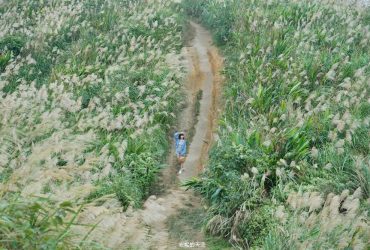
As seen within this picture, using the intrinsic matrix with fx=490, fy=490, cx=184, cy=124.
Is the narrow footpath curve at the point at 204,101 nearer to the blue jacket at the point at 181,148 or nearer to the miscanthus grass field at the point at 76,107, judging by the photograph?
the blue jacket at the point at 181,148

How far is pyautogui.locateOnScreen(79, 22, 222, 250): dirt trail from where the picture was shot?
173 inches

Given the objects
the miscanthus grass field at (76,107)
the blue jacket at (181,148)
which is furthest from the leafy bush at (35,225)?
the blue jacket at (181,148)

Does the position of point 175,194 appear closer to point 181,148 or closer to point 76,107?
point 181,148

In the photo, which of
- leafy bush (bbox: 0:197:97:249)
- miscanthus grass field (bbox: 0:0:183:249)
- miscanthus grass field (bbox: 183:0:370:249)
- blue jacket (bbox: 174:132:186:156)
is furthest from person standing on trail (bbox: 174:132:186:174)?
leafy bush (bbox: 0:197:97:249)

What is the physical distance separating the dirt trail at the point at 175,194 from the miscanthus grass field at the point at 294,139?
2.58 feet

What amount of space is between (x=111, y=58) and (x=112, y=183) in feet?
22.7

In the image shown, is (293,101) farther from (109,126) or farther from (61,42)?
(61,42)

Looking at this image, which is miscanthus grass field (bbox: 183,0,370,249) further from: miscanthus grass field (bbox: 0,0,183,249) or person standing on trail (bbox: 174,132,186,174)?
miscanthus grass field (bbox: 0,0,183,249)

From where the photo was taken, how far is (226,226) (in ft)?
27.0

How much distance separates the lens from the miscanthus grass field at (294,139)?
6.44 metres

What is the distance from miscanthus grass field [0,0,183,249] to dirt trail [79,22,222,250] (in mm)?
308

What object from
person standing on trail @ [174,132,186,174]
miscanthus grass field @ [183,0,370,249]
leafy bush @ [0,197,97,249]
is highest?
leafy bush @ [0,197,97,249]

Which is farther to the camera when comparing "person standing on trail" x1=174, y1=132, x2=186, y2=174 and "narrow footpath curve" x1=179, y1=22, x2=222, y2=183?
"narrow footpath curve" x1=179, y1=22, x2=222, y2=183

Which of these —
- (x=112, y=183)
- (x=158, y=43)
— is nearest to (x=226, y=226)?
(x=112, y=183)
